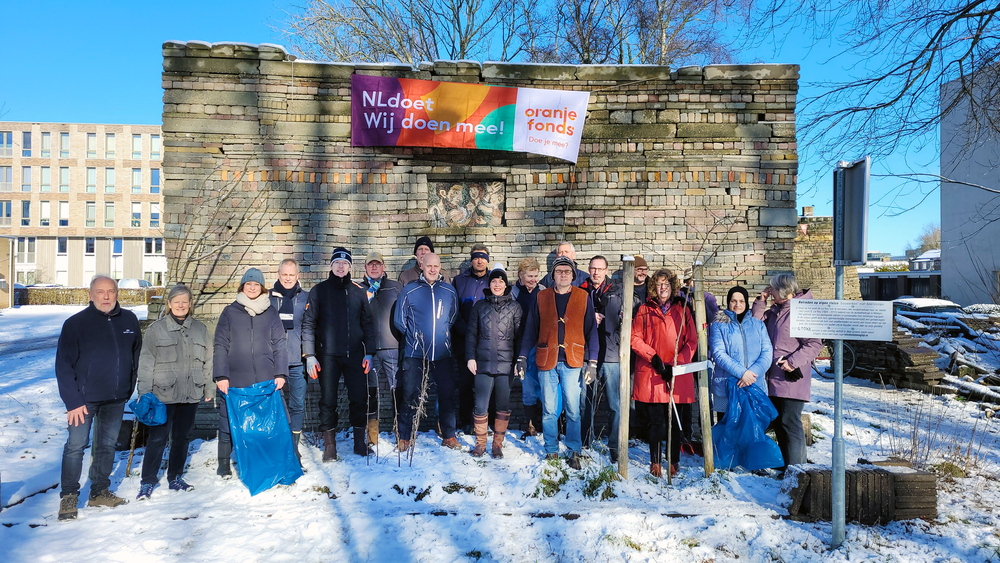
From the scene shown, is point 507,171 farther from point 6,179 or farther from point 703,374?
point 6,179

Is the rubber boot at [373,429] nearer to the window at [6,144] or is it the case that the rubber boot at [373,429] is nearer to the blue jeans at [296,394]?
the blue jeans at [296,394]

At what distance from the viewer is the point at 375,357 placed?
5766 mm

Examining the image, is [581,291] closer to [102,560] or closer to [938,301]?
[102,560]

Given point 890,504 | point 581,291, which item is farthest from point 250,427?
point 890,504

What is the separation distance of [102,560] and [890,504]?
5.74 metres

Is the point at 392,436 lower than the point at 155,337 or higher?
lower

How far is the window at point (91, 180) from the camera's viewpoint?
A: 139 ft

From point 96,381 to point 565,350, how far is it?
401cm

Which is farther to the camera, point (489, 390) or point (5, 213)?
point (5, 213)

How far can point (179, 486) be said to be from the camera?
4.76 metres

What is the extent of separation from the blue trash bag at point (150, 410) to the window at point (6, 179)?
52.8 metres

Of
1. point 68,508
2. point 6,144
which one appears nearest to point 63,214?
point 6,144

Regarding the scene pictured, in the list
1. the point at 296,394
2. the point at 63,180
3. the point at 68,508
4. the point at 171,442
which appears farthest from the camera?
the point at 63,180

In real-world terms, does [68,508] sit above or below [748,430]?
below
